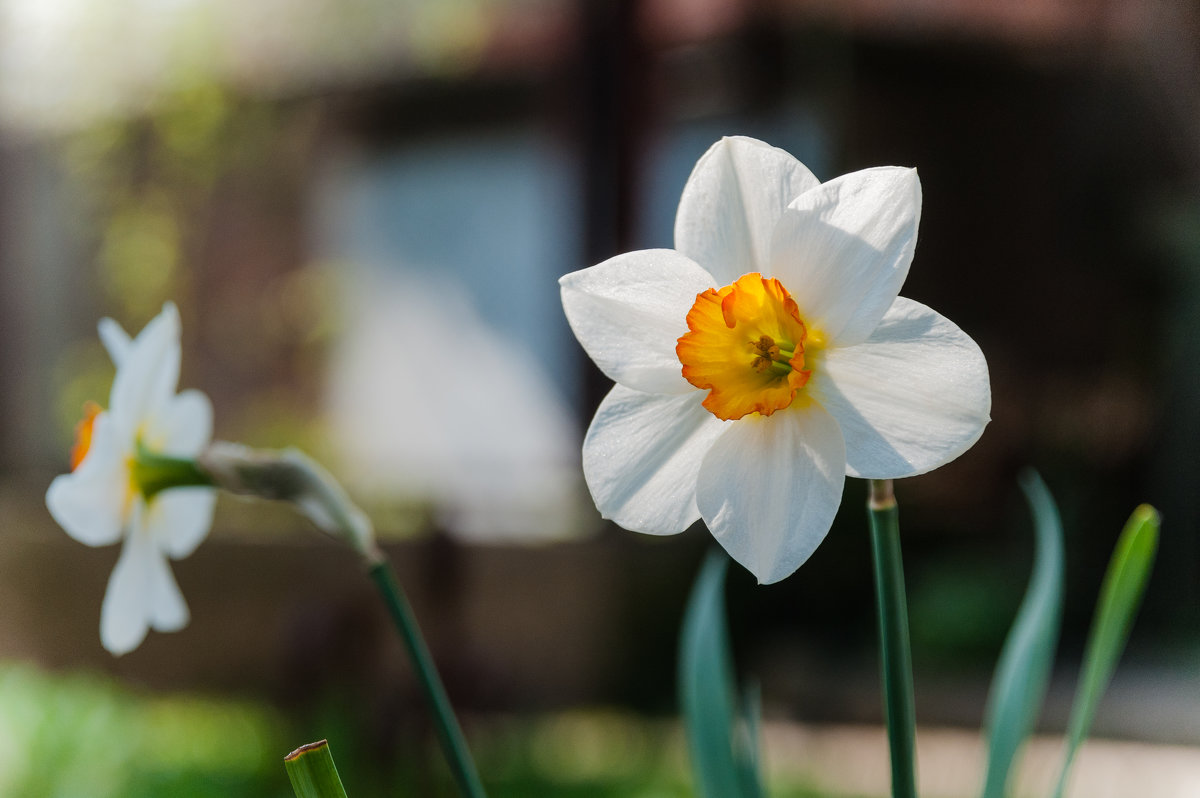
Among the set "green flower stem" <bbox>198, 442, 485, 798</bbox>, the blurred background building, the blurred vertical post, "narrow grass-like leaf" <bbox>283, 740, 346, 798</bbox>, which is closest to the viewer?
"narrow grass-like leaf" <bbox>283, 740, 346, 798</bbox>

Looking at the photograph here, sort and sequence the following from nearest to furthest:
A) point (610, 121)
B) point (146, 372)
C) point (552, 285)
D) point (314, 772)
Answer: point (314, 772) → point (146, 372) → point (610, 121) → point (552, 285)

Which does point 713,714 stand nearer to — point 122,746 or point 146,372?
point 146,372

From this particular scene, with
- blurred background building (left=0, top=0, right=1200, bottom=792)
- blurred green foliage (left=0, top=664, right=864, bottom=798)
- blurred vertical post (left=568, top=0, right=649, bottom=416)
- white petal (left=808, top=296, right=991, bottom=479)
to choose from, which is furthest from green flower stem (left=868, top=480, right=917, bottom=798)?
blurred vertical post (left=568, top=0, right=649, bottom=416)

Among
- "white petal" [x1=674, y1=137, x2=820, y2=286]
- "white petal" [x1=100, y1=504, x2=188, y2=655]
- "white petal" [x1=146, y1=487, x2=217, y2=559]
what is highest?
"white petal" [x1=674, y1=137, x2=820, y2=286]

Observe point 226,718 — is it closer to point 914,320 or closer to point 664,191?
point 664,191

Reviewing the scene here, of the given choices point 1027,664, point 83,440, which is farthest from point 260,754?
→ point 1027,664

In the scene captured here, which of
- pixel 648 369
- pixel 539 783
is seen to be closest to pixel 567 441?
pixel 539 783

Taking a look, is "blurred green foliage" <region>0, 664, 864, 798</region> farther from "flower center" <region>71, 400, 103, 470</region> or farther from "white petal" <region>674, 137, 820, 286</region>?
"white petal" <region>674, 137, 820, 286</region>
